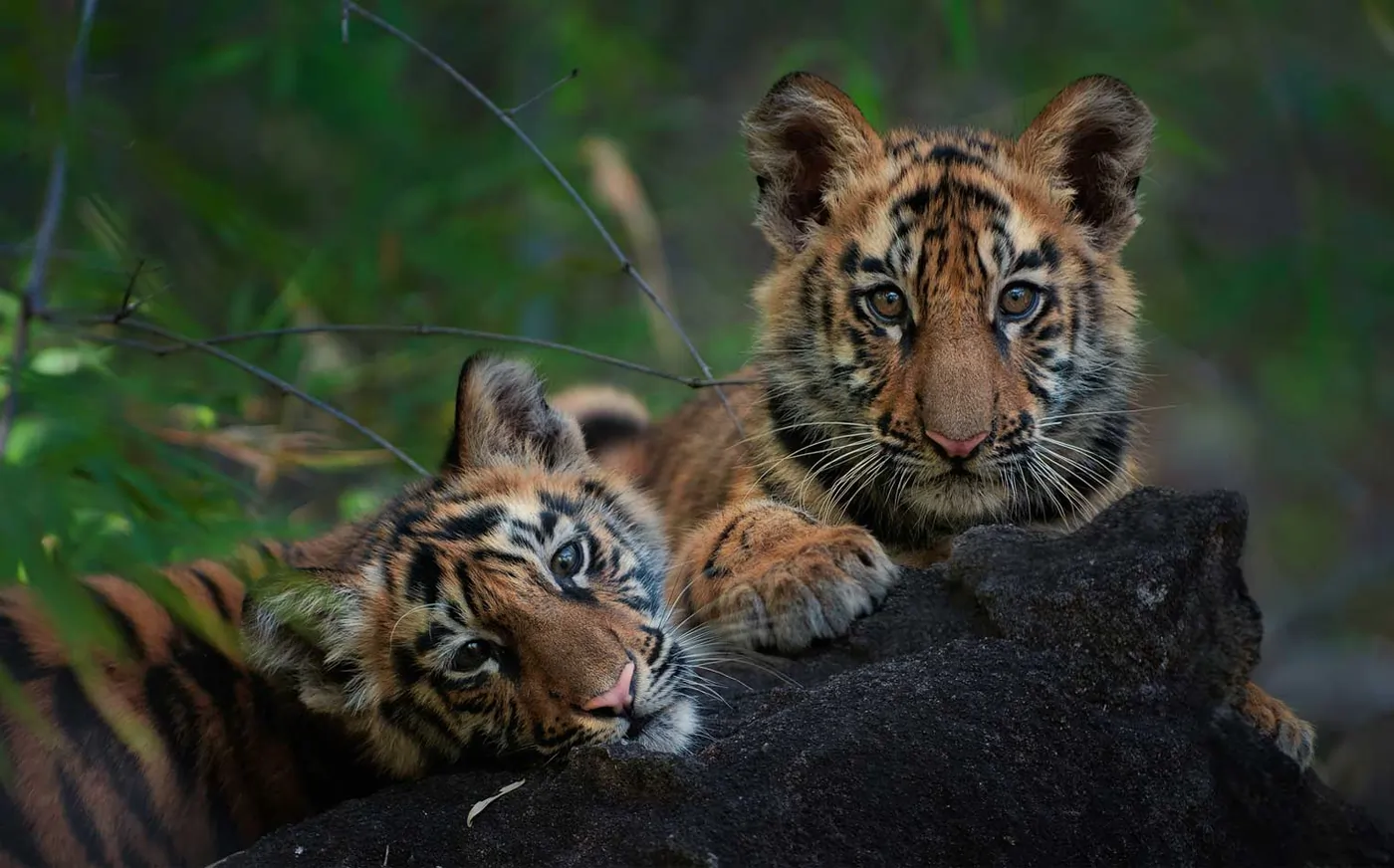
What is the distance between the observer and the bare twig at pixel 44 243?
8.17 ft

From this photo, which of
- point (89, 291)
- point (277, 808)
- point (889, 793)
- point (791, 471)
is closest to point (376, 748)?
point (277, 808)

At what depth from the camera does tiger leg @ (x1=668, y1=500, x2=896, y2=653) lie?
130 inches

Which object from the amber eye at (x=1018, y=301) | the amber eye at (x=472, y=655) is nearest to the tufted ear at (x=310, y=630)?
the amber eye at (x=472, y=655)

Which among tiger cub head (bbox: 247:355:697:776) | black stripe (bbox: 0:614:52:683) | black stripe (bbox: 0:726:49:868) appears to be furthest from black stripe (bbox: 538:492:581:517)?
black stripe (bbox: 0:726:49:868)

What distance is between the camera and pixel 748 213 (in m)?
10.3

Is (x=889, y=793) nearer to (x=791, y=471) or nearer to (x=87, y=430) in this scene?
(x=791, y=471)

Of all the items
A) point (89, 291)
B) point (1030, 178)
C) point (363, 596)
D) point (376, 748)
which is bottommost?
point (376, 748)

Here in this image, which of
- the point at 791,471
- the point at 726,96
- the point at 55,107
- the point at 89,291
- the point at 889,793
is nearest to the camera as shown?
the point at 55,107

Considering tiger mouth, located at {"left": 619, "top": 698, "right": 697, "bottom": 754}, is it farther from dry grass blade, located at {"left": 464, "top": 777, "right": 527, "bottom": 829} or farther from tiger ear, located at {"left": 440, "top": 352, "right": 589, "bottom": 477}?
tiger ear, located at {"left": 440, "top": 352, "right": 589, "bottom": 477}

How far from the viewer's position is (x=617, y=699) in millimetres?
2816

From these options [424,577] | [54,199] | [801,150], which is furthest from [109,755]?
[801,150]

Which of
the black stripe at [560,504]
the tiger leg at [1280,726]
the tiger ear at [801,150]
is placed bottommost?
the black stripe at [560,504]

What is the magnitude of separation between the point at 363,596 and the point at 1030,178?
2.13 meters

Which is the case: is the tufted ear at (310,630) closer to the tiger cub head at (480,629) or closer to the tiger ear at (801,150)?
the tiger cub head at (480,629)
